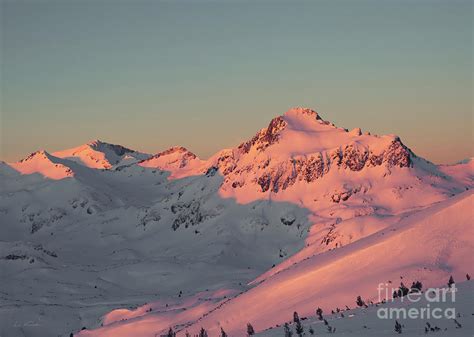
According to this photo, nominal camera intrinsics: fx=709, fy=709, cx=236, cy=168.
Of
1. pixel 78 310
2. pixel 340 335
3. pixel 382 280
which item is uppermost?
pixel 78 310

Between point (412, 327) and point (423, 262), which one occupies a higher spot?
point (423, 262)

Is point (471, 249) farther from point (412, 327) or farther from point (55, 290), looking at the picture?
point (55, 290)

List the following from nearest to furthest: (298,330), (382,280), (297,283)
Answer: (298,330) → (382,280) → (297,283)

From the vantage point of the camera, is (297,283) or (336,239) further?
(336,239)

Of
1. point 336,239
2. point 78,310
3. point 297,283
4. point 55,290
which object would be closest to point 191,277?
point 55,290

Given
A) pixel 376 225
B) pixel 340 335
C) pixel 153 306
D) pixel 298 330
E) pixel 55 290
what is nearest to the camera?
pixel 340 335

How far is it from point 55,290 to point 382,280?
515ft

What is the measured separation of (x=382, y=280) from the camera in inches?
1540

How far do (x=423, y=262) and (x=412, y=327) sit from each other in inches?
644

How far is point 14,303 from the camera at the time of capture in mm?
148125

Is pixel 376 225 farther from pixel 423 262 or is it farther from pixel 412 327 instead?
pixel 412 327

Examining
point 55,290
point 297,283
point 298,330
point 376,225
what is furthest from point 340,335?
point 55,290

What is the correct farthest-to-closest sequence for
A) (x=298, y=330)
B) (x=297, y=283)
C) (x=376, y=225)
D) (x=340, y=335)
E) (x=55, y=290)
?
(x=55, y=290) < (x=376, y=225) < (x=297, y=283) < (x=298, y=330) < (x=340, y=335)

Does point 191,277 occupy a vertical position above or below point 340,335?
above
